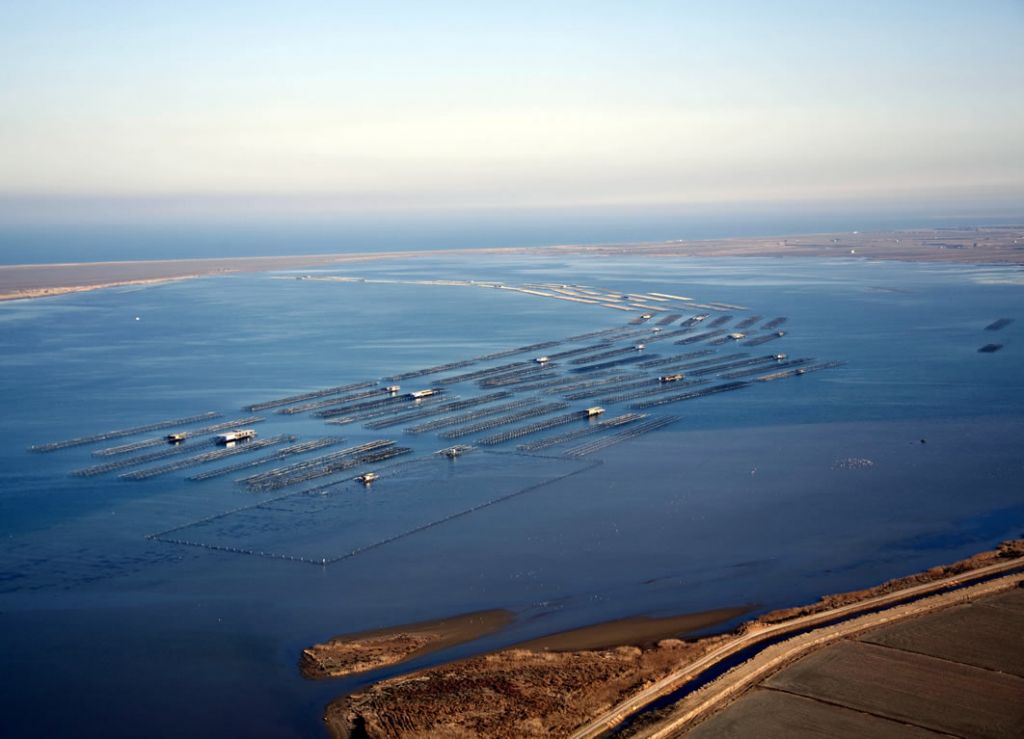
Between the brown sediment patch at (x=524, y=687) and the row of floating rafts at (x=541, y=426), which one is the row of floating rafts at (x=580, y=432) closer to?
the row of floating rafts at (x=541, y=426)

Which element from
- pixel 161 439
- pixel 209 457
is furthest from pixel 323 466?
pixel 161 439

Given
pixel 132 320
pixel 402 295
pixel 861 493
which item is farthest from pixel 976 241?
pixel 861 493

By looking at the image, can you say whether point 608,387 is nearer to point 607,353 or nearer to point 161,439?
point 607,353

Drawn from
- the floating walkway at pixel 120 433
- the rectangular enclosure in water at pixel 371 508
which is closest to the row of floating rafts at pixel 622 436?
the rectangular enclosure in water at pixel 371 508

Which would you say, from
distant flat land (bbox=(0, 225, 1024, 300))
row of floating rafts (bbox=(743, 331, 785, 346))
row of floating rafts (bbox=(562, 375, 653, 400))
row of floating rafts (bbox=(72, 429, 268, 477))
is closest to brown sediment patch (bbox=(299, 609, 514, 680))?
row of floating rafts (bbox=(72, 429, 268, 477))

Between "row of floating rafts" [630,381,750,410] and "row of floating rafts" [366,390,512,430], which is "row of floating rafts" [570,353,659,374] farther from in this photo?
"row of floating rafts" [366,390,512,430]
